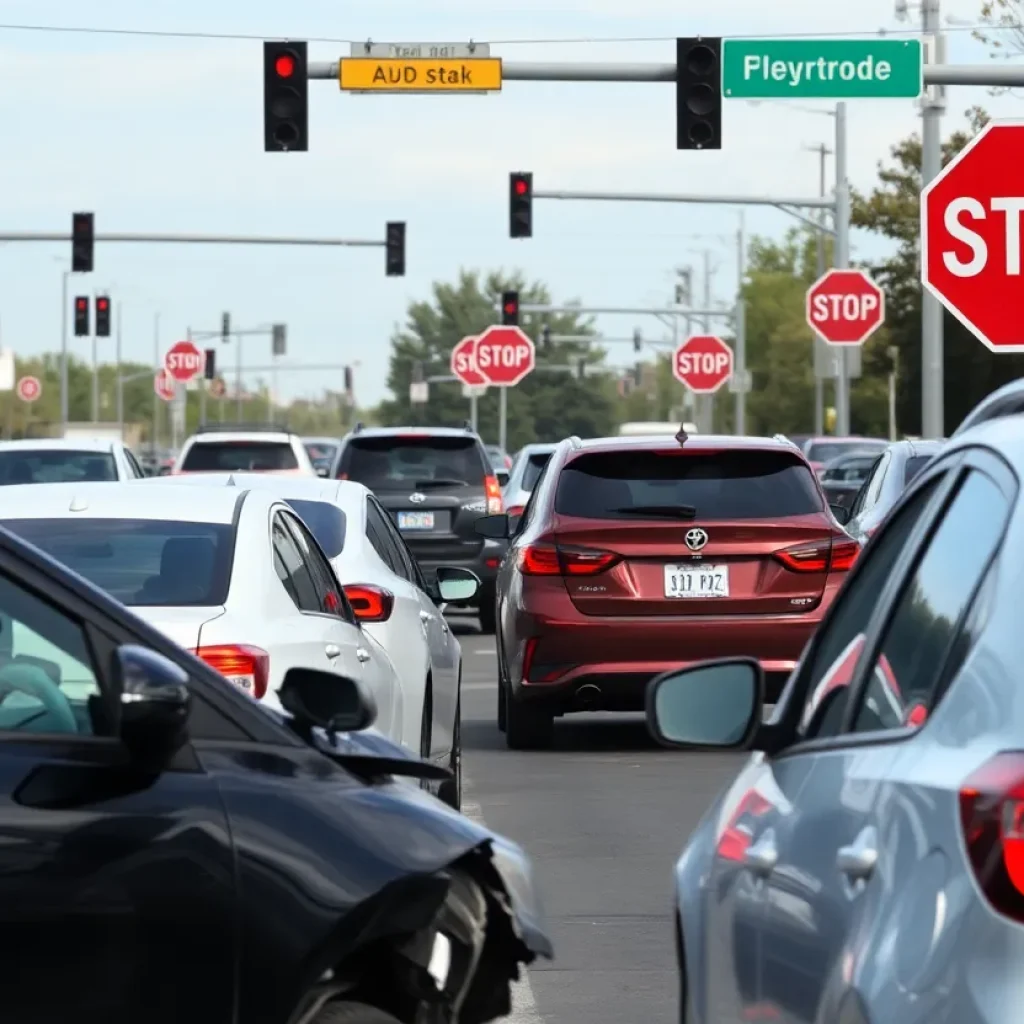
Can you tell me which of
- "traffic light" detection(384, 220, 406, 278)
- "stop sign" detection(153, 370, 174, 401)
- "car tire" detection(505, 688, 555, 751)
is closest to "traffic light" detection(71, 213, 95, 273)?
"traffic light" detection(384, 220, 406, 278)

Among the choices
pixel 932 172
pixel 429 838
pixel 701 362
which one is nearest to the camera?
pixel 429 838

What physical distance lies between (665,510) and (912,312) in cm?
4903

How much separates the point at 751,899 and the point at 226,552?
4099 mm

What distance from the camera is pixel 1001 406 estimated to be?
15.0ft

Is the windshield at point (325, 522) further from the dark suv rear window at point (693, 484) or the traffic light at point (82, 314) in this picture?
the traffic light at point (82, 314)

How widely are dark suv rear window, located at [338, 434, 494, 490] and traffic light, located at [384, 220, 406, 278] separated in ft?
78.2

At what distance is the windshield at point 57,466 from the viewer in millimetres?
24781

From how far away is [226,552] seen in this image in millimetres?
8734

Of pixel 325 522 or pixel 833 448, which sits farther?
pixel 833 448

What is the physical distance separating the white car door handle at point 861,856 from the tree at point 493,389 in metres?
147

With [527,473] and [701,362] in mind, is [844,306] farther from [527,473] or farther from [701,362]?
[527,473]

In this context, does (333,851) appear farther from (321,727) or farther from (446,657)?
(446,657)

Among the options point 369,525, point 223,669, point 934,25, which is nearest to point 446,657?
point 369,525

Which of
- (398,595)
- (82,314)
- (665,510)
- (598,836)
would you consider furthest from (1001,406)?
(82,314)
